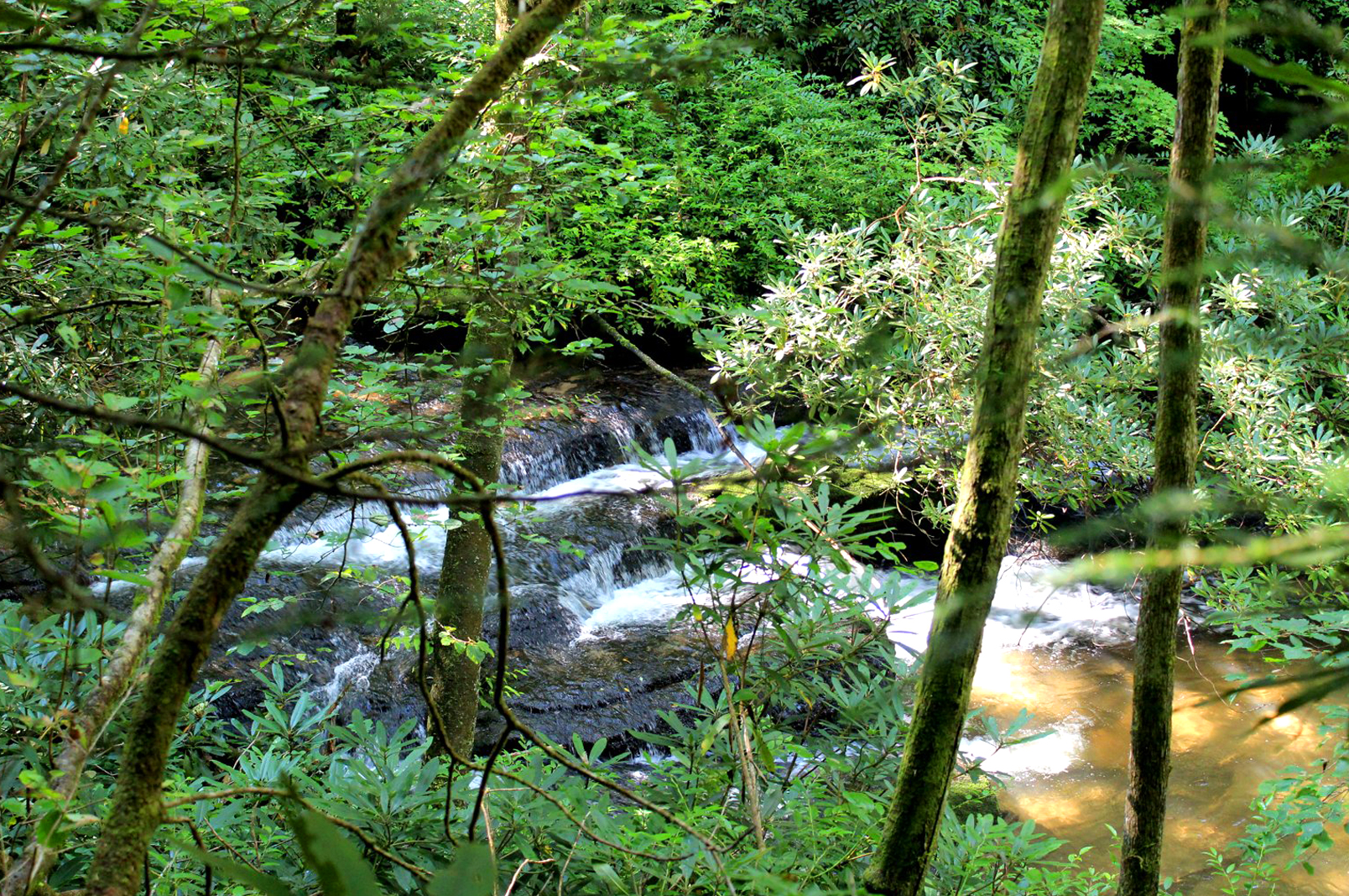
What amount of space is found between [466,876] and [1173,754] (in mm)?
7505

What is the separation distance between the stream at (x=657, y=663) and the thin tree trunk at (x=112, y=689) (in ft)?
8.60

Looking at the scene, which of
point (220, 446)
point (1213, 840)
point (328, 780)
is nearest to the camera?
point (220, 446)

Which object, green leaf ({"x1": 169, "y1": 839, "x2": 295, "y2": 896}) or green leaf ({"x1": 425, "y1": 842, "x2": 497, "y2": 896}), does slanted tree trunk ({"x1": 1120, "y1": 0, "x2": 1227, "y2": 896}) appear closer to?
green leaf ({"x1": 425, "y1": 842, "x2": 497, "y2": 896})

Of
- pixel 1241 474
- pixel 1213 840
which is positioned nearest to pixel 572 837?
pixel 1241 474

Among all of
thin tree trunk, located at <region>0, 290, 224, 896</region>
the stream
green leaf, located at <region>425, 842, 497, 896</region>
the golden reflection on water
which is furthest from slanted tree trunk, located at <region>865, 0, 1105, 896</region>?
the golden reflection on water

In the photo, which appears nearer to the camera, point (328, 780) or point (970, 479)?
point (970, 479)

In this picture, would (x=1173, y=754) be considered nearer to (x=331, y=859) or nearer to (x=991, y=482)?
(x=991, y=482)

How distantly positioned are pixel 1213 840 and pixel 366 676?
5.41m

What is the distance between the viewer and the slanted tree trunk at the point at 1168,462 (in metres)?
2.55

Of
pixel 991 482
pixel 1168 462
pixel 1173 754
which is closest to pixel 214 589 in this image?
pixel 991 482

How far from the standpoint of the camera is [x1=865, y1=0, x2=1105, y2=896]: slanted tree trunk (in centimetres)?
199

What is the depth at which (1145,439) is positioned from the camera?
471cm

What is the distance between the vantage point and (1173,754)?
6.73m

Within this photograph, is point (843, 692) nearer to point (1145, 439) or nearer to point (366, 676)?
point (1145, 439)
